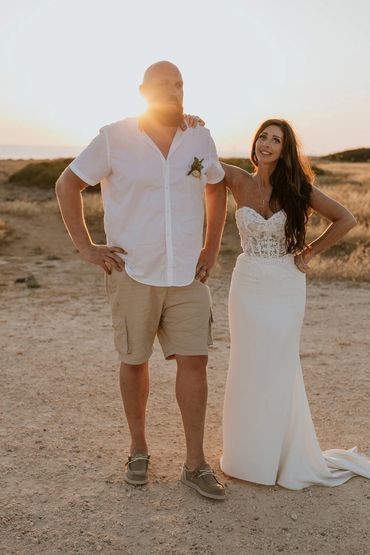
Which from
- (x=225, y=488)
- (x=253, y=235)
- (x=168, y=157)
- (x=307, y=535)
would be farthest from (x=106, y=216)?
(x=307, y=535)

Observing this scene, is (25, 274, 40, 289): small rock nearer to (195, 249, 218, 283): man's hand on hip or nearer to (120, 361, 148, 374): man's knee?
(120, 361, 148, 374): man's knee

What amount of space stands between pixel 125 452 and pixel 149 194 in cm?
182

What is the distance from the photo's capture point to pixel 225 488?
4.18m

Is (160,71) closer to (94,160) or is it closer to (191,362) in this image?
(94,160)

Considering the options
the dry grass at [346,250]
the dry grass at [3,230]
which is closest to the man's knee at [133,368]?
the dry grass at [346,250]

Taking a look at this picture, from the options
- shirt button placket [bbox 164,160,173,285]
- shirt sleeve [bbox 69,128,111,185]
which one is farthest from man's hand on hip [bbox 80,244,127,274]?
shirt sleeve [bbox 69,128,111,185]

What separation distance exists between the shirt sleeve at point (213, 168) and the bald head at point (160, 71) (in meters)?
0.42

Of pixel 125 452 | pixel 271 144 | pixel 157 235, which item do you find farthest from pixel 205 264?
pixel 125 452

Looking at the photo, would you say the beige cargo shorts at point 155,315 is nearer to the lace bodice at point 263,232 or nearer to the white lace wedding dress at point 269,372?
the white lace wedding dress at point 269,372

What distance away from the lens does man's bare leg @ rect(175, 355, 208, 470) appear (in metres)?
4.05

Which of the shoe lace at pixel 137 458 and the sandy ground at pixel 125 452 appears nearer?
the sandy ground at pixel 125 452

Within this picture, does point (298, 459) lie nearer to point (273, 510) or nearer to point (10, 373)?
point (273, 510)

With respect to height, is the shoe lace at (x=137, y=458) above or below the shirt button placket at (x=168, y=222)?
below

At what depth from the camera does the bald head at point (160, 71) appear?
384 centimetres
